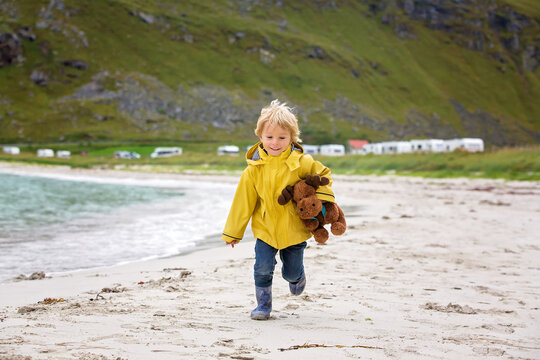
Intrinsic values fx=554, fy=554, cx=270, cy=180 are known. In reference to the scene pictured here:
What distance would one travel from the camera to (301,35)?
182250 mm

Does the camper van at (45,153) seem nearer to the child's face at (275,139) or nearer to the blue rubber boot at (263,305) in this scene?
the child's face at (275,139)

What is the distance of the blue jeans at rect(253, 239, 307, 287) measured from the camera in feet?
15.4

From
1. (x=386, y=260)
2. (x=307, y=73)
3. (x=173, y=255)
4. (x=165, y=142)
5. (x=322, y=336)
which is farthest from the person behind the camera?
(x=307, y=73)

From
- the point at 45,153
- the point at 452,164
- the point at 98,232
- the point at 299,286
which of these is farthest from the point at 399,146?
the point at 299,286

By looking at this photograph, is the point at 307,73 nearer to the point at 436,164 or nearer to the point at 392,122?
the point at 392,122

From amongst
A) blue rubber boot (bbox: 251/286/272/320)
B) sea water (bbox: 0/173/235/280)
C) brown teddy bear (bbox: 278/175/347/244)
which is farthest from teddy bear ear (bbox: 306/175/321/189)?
sea water (bbox: 0/173/235/280)

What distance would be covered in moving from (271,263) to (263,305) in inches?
14.8

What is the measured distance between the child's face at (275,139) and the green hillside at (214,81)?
360 feet

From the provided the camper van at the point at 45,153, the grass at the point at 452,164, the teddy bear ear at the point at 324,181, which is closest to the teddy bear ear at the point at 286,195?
the teddy bear ear at the point at 324,181

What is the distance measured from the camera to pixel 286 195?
4605 millimetres

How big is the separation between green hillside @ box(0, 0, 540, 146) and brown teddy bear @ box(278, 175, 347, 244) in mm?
109640

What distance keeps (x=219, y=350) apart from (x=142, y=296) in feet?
6.49

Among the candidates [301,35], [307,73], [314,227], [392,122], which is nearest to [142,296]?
[314,227]

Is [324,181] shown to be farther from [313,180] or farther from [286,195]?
[286,195]
